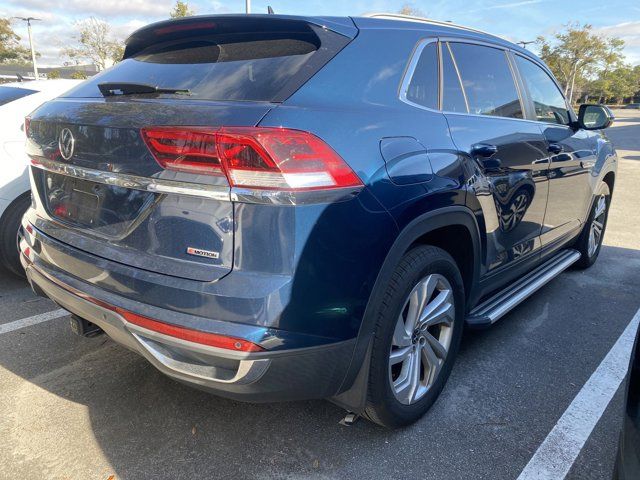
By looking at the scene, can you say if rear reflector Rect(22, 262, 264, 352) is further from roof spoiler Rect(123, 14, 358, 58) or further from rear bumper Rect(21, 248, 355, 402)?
roof spoiler Rect(123, 14, 358, 58)

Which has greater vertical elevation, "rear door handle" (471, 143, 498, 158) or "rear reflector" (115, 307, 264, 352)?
"rear door handle" (471, 143, 498, 158)

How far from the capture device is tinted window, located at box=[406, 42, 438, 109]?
2262 mm

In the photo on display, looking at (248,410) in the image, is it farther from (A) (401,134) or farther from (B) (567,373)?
(B) (567,373)

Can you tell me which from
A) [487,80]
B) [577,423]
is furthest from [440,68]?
[577,423]

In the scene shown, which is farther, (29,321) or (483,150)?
(29,321)

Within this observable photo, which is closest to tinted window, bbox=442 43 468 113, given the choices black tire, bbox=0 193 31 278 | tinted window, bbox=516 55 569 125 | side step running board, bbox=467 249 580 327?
tinted window, bbox=516 55 569 125

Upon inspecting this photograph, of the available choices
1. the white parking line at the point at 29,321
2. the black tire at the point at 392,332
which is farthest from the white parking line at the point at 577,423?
the white parking line at the point at 29,321

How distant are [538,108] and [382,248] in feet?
7.52

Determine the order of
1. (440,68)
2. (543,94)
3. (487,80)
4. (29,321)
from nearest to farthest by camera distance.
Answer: (440,68), (487,80), (29,321), (543,94)

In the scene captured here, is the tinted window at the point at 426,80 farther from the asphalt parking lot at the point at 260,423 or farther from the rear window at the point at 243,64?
the asphalt parking lot at the point at 260,423

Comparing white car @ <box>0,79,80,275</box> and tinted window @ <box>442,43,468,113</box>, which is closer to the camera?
tinted window @ <box>442,43,468,113</box>

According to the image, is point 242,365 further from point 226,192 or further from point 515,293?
point 515,293

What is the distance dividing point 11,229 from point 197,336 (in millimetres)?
2913

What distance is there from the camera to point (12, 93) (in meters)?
4.46
